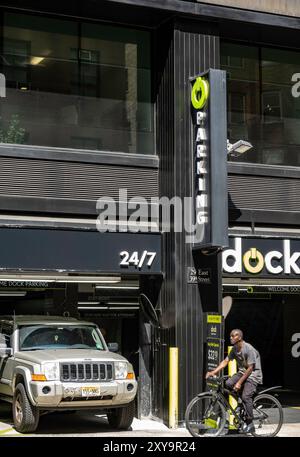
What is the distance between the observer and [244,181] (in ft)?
55.0

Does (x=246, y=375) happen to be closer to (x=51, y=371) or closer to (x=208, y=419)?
(x=208, y=419)

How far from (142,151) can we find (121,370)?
194 inches

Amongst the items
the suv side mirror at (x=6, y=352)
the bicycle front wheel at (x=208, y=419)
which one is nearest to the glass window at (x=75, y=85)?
the suv side mirror at (x=6, y=352)

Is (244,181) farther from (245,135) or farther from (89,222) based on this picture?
(89,222)

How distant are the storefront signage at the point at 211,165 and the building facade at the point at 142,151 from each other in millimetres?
404

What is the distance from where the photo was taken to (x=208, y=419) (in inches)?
527

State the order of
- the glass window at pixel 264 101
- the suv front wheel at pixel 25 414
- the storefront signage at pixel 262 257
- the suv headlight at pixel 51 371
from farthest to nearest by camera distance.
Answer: the glass window at pixel 264 101, the storefront signage at pixel 262 257, the suv front wheel at pixel 25 414, the suv headlight at pixel 51 371

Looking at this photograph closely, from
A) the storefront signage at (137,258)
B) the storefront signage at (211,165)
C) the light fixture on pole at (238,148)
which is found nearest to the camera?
the storefront signage at (211,165)

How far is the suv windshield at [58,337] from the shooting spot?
566 inches

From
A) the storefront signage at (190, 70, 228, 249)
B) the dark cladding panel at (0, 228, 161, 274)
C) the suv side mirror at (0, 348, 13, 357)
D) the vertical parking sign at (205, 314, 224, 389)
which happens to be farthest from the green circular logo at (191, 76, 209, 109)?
the suv side mirror at (0, 348, 13, 357)

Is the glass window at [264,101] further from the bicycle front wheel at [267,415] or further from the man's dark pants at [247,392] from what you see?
the bicycle front wheel at [267,415]
